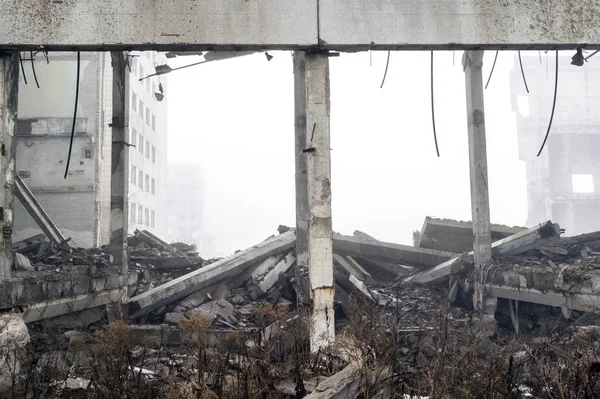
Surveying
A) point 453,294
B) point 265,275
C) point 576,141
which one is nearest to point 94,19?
point 265,275

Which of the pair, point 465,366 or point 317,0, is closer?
point 465,366

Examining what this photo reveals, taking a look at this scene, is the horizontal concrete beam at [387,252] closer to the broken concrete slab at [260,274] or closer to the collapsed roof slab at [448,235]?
the collapsed roof slab at [448,235]

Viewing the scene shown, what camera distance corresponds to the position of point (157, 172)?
42.4 m

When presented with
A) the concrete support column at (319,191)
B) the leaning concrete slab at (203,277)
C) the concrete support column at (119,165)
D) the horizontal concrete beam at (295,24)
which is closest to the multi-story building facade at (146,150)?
the leaning concrete slab at (203,277)

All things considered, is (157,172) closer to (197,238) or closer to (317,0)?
(197,238)

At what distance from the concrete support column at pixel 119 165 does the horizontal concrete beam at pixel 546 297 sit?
24.3ft

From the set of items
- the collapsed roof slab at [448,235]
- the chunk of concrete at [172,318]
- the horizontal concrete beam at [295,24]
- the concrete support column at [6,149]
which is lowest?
the chunk of concrete at [172,318]

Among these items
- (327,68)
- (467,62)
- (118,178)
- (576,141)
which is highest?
(576,141)

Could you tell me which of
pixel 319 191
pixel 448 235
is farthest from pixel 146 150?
pixel 319 191

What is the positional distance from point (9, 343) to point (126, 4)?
4410 millimetres

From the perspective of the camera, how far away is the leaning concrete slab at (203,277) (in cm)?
956

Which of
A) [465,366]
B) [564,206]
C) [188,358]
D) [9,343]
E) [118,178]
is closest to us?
[465,366]

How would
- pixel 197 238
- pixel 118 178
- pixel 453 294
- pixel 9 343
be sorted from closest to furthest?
pixel 9 343
pixel 118 178
pixel 453 294
pixel 197 238

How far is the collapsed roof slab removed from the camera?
12.5m
